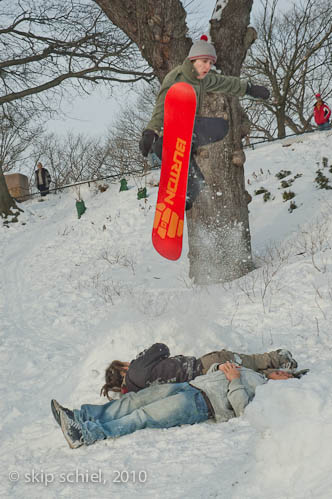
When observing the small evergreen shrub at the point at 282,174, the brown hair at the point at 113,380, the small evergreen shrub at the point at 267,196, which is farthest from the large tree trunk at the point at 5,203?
the brown hair at the point at 113,380

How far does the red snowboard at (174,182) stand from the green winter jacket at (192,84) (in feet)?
0.45

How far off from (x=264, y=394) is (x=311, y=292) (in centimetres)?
221

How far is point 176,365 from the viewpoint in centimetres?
315

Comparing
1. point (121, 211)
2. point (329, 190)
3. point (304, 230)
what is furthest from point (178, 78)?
point (121, 211)

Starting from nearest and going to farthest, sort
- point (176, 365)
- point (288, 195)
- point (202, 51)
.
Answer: point (176, 365) → point (202, 51) → point (288, 195)

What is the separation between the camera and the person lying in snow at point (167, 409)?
2682mm

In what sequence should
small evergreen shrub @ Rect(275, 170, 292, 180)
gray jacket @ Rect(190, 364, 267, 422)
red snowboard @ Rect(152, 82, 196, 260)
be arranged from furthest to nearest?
small evergreen shrub @ Rect(275, 170, 292, 180), red snowboard @ Rect(152, 82, 196, 260), gray jacket @ Rect(190, 364, 267, 422)

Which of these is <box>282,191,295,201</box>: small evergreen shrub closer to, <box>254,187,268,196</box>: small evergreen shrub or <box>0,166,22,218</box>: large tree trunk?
<box>254,187,268,196</box>: small evergreen shrub

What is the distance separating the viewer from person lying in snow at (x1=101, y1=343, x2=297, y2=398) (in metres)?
3.12

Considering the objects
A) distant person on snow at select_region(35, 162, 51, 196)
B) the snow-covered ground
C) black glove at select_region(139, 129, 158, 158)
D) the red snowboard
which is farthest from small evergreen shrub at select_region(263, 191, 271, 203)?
distant person on snow at select_region(35, 162, 51, 196)

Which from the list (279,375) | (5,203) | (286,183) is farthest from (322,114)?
(279,375)

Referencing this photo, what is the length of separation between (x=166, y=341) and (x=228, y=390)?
1.21m

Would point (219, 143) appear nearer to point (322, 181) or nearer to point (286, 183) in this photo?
point (322, 181)

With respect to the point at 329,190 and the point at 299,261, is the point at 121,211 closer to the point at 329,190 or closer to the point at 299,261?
the point at 329,190
